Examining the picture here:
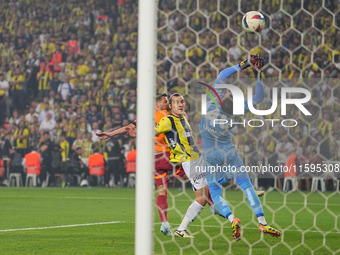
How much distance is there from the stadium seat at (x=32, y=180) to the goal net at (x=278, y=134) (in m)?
3.26

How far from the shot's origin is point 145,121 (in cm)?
332

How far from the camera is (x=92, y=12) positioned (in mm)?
20547

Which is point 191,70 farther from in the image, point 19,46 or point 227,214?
point 227,214

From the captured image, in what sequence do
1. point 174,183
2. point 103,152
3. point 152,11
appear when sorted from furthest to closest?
1. point 103,152
2. point 174,183
3. point 152,11

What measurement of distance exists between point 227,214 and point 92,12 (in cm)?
1521

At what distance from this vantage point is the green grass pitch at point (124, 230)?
18.2ft

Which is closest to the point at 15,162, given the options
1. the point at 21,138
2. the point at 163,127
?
the point at 21,138

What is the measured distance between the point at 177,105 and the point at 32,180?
1088cm

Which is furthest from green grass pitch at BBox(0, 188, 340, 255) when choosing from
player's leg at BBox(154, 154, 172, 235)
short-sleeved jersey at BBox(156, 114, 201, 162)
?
short-sleeved jersey at BBox(156, 114, 201, 162)

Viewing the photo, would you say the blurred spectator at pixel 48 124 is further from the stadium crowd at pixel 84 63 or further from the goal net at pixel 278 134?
the goal net at pixel 278 134

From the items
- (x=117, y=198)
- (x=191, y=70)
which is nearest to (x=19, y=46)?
(x=191, y=70)

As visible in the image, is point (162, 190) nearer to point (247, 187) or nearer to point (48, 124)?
point (247, 187)

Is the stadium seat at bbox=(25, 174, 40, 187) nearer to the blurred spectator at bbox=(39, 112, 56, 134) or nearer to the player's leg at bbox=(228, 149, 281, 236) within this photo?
the blurred spectator at bbox=(39, 112, 56, 134)

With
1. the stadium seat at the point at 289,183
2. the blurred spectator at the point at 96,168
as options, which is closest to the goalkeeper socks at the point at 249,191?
the stadium seat at the point at 289,183
